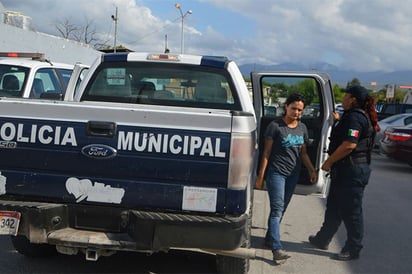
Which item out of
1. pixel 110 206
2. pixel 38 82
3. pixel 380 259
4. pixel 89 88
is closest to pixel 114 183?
pixel 110 206

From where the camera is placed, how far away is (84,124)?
3.66 m

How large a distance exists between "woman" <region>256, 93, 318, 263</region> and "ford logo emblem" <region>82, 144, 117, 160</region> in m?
1.92

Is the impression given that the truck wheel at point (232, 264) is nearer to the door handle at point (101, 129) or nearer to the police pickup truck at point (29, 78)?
the door handle at point (101, 129)

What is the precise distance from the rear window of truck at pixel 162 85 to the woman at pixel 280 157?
0.77 meters

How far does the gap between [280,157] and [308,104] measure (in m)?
1.31

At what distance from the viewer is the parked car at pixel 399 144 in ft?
39.7

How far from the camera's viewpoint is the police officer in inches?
199

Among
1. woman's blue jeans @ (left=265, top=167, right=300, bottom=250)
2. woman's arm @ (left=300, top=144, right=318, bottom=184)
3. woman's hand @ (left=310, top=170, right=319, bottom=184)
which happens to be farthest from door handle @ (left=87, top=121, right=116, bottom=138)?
woman's hand @ (left=310, top=170, right=319, bottom=184)

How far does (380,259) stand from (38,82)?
5864mm

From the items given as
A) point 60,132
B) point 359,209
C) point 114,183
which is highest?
point 60,132

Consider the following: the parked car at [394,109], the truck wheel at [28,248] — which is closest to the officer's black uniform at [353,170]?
the truck wheel at [28,248]

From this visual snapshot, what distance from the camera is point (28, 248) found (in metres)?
4.77

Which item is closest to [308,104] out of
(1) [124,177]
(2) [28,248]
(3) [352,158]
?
(3) [352,158]

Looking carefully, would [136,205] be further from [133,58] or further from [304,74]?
[304,74]
